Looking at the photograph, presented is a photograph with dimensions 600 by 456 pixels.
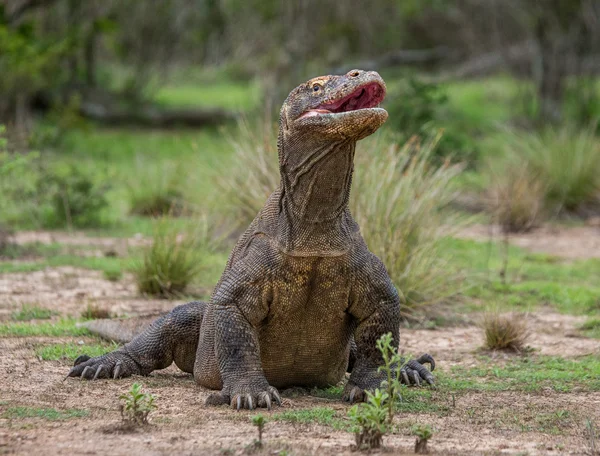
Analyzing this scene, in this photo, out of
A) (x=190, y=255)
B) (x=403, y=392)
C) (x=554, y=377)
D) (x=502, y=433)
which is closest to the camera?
(x=502, y=433)

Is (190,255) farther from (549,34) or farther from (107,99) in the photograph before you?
(107,99)

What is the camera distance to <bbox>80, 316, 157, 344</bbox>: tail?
729 cm

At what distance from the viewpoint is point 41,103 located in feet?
80.1

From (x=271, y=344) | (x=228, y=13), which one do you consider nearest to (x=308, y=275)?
(x=271, y=344)

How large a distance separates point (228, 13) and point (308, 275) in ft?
73.1

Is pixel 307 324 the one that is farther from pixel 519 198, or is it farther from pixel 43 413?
pixel 519 198

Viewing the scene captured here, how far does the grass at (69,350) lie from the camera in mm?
6889

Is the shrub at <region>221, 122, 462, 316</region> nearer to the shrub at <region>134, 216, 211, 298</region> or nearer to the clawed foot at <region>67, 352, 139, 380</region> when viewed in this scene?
the shrub at <region>134, 216, 211, 298</region>

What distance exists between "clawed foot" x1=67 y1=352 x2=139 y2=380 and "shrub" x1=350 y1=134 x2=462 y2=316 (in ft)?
10.3

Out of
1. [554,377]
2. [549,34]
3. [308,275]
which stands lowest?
[554,377]

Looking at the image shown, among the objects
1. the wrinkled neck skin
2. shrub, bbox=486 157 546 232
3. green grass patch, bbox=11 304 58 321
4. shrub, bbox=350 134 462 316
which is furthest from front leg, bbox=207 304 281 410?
shrub, bbox=486 157 546 232

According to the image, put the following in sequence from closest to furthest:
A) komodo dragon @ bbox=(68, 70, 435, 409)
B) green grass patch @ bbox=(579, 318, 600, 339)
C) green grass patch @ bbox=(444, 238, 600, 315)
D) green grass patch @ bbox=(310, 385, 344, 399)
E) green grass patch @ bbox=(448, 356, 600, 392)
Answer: komodo dragon @ bbox=(68, 70, 435, 409)
green grass patch @ bbox=(310, 385, 344, 399)
green grass patch @ bbox=(448, 356, 600, 392)
green grass patch @ bbox=(579, 318, 600, 339)
green grass patch @ bbox=(444, 238, 600, 315)

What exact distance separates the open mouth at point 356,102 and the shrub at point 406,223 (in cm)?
372

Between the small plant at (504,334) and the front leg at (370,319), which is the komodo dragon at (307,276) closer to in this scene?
the front leg at (370,319)
